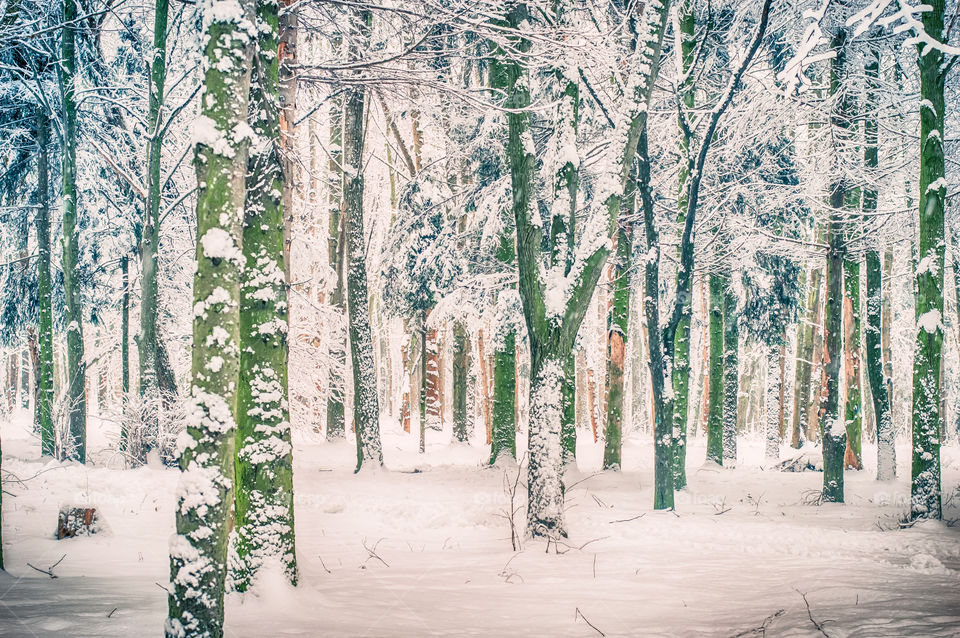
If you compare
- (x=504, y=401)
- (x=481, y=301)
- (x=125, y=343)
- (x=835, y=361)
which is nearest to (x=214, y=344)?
(x=504, y=401)

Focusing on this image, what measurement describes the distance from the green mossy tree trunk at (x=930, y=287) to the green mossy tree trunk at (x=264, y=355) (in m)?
8.11

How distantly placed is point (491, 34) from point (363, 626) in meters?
5.56

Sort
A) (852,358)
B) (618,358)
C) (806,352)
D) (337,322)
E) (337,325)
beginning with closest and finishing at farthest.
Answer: (618,358)
(852,358)
(337,322)
(337,325)
(806,352)

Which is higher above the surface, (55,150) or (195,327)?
(55,150)

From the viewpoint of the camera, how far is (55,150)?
614 inches

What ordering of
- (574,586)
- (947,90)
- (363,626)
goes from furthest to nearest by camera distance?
(947,90) → (574,586) → (363,626)

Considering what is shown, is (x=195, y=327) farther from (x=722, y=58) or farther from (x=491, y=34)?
(x=722, y=58)

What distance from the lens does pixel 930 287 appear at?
27.5 feet

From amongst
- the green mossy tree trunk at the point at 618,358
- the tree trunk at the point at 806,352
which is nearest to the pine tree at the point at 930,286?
the green mossy tree trunk at the point at 618,358

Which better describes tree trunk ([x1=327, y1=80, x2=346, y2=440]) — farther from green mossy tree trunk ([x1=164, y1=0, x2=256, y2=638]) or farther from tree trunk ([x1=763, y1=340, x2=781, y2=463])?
tree trunk ([x1=763, y1=340, x2=781, y2=463])

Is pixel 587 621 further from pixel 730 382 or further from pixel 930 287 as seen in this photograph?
pixel 730 382

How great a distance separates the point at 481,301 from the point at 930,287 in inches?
373

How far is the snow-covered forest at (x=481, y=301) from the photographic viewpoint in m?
4.50

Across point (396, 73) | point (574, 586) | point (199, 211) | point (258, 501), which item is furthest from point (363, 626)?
point (396, 73)
